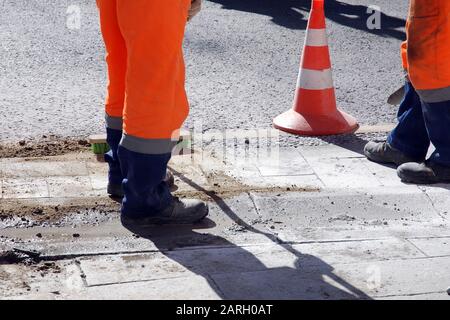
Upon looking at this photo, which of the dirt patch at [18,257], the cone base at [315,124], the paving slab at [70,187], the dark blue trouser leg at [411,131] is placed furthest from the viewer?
the cone base at [315,124]

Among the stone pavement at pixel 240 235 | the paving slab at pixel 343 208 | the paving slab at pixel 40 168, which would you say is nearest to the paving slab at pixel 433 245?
the stone pavement at pixel 240 235

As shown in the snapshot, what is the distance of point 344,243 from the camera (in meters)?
4.78

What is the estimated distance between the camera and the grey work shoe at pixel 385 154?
5922mm

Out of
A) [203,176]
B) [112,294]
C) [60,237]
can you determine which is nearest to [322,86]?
[203,176]

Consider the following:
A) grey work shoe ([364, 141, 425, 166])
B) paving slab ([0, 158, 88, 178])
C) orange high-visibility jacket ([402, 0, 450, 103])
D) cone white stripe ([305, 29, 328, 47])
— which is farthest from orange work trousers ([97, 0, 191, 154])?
cone white stripe ([305, 29, 328, 47])

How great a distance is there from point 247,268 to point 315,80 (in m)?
2.44

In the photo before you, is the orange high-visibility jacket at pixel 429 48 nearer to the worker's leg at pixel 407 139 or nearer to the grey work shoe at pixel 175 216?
the worker's leg at pixel 407 139

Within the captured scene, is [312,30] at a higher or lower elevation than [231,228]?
higher

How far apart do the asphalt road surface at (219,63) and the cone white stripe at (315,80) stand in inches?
11.7

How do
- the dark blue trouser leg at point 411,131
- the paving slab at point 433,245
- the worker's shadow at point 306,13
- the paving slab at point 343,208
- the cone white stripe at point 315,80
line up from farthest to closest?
the worker's shadow at point 306,13 < the cone white stripe at point 315,80 < the dark blue trouser leg at point 411,131 < the paving slab at point 343,208 < the paving slab at point 433,245

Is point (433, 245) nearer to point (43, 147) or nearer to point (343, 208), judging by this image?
point (343, 208)

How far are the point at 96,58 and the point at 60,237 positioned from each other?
3.34 m

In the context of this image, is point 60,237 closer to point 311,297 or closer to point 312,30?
point 311,297
